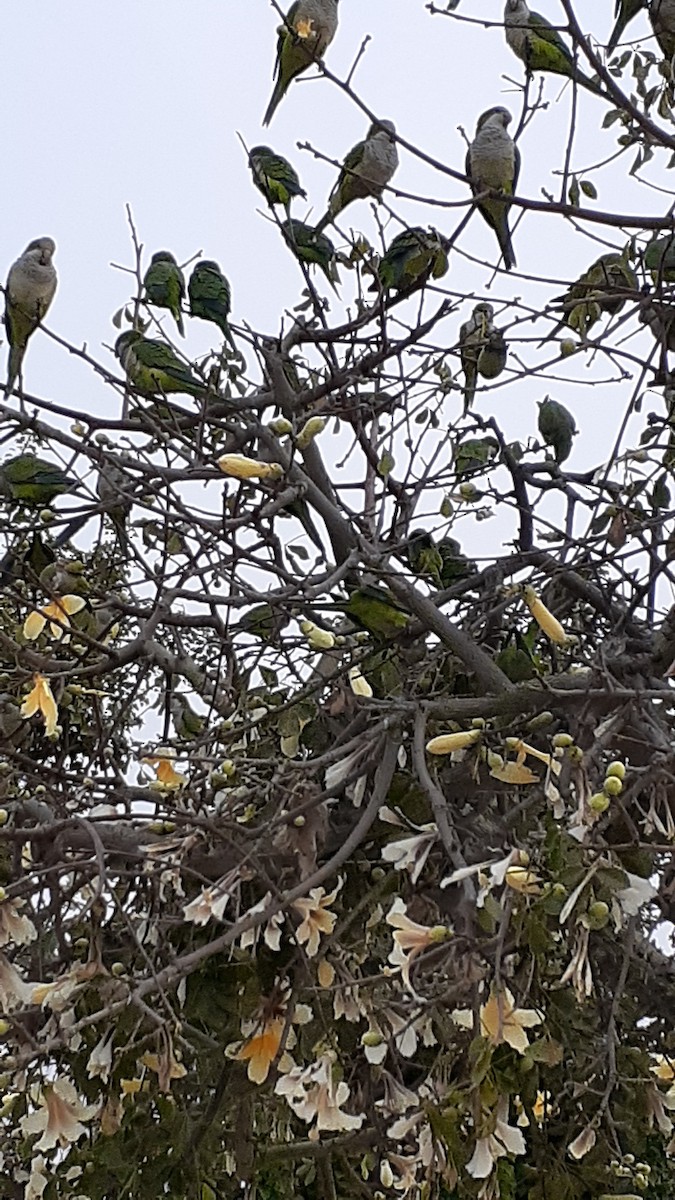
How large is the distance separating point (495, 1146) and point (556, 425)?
30.4 inches

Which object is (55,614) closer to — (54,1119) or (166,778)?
(166,778)

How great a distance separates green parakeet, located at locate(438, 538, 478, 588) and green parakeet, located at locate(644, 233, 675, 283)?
31 centimetres

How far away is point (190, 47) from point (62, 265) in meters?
1.13

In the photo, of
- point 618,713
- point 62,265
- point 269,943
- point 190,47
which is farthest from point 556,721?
point 190,47

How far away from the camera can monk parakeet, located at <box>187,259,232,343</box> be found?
45.1 inches

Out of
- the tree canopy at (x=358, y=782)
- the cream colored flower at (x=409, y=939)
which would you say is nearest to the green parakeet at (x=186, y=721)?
the tree canopy at (x=358, y=782)

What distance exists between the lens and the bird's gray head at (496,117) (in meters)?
1.15

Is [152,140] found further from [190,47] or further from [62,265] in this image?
[62,265]

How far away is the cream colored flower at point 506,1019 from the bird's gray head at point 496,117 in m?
0.87

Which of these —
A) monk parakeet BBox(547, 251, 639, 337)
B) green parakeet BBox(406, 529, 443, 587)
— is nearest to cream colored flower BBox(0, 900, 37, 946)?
green parakeet BBox(406, 529, 443, 587)

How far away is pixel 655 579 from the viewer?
1.08 metres

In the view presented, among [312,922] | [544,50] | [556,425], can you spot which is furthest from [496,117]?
[312,922]

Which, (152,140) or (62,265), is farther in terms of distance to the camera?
(152,140)

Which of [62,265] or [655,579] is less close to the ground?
[62,265]
